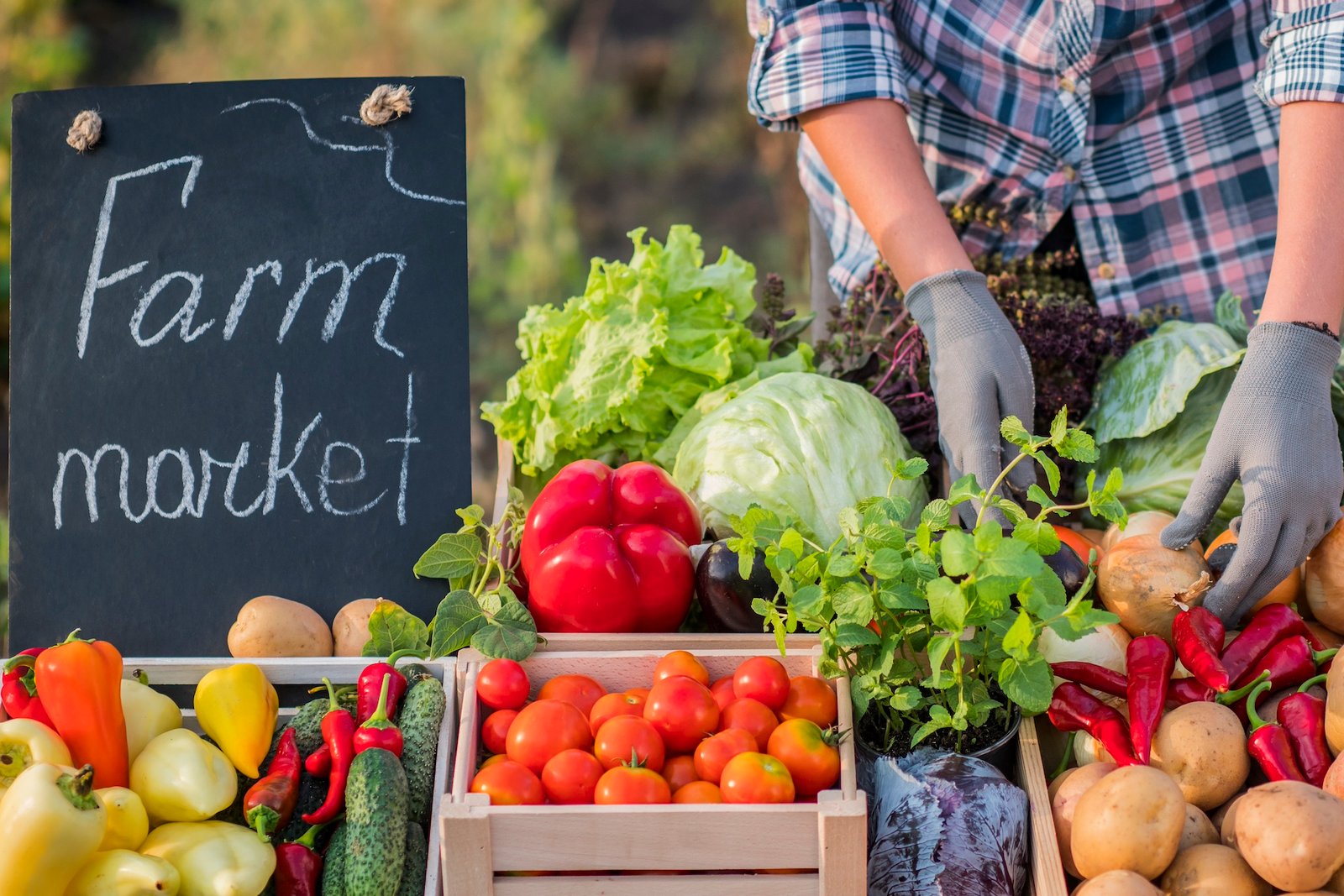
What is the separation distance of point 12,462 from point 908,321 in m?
1.60

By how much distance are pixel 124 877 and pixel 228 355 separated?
34.2 inches

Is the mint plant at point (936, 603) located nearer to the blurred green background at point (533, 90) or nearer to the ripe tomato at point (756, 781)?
the ripe tomato at point (756, 781)

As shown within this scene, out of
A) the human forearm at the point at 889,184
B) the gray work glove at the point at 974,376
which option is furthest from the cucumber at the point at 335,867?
the human forearm at the point at 889,184

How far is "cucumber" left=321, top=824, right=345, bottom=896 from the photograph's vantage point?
52.0 inches

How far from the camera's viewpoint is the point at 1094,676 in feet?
5.12

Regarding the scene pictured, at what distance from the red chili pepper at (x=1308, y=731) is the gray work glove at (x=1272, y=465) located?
0.21m

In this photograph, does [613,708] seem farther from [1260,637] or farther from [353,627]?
[1260,637]

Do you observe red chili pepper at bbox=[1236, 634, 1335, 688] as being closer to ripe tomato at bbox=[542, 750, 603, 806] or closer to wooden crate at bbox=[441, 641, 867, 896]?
wooden crate at bbox=[441, 641, 867, 896]

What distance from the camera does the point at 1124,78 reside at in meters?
2.22

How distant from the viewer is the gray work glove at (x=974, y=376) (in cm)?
186

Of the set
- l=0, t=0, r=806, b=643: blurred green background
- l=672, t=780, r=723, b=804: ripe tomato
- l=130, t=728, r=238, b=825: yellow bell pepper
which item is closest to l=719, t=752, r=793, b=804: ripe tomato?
l=672, t=780, r=723, b=804: ripe tomato

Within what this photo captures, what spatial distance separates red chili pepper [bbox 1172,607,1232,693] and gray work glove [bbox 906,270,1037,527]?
330 mm

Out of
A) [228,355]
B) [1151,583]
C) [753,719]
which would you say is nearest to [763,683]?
[753,719]

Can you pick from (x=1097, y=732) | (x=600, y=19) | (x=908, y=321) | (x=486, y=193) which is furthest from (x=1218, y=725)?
(x=600, y=19)
